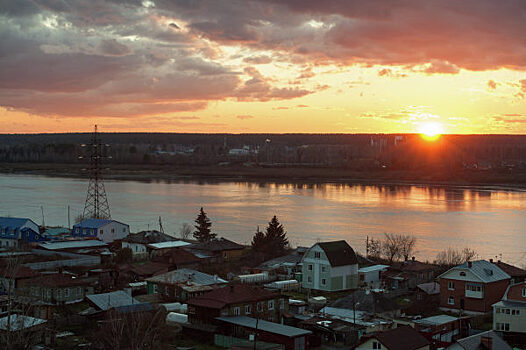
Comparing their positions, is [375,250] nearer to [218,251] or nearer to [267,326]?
[218,251]

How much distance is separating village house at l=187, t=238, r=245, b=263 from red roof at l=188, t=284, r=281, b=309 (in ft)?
20.9

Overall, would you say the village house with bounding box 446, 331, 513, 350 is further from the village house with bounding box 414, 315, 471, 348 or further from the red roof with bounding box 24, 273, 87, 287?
the red roof with bounding box 24, 273, 87, 287

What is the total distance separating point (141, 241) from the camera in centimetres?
1881

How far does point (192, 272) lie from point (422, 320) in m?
4.91

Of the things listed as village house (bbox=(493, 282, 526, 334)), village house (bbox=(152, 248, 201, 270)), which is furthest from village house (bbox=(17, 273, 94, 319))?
village house (bbox=(493, 282, 526, 334))

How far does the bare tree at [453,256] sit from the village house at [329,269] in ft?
13.5

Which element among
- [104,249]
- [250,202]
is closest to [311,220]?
[250,202]

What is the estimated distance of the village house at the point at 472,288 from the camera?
11.8 meters

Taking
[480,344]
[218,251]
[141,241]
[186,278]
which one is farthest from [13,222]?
Answer: [480,344]

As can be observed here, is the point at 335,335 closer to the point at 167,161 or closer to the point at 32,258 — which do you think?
the point at 32,258

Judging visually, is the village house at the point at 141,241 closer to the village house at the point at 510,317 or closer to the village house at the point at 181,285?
the village house at the point at 181,285

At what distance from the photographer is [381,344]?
Answer: 7973 mm

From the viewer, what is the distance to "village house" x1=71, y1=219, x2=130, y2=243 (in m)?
20.0

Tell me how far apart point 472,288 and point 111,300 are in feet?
21.5
